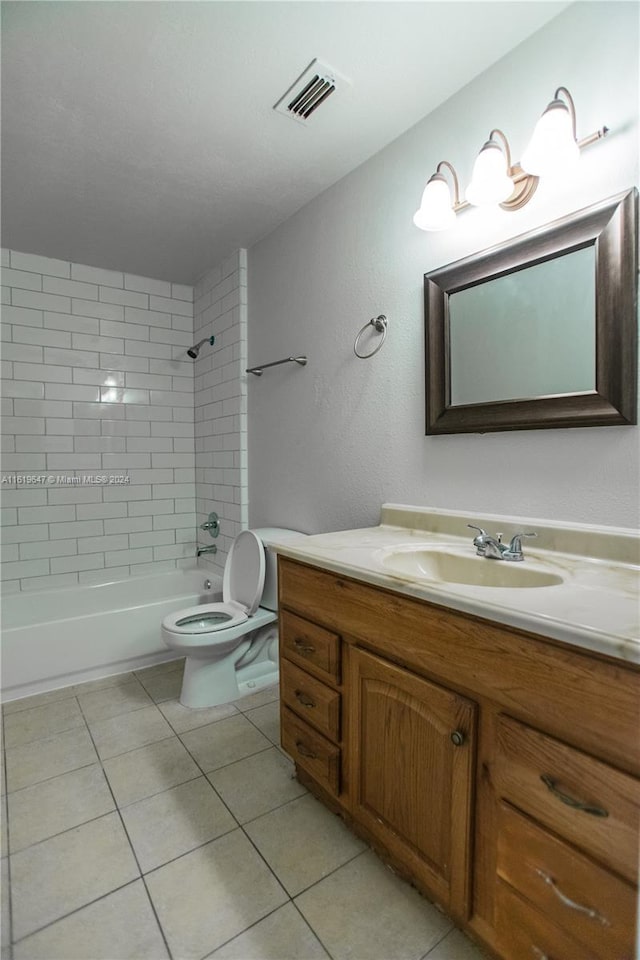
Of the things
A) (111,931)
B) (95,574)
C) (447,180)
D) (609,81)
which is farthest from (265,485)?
(609,81)

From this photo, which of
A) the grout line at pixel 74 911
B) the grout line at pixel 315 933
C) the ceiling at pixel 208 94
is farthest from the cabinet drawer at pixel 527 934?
the ceiling at pixel 208 94

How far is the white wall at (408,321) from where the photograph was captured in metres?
1.15

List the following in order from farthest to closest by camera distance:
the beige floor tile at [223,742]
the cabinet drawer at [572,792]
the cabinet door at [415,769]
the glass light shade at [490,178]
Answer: the beige floor tile at [223,742]
the glass light shade at [490,178]
the cabinet door at [415,769]
the cabinet drawer at [572,792]

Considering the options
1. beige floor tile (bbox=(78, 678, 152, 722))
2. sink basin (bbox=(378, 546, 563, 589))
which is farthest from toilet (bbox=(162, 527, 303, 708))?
sink basin (bbox=(378, 546, 563, 589))

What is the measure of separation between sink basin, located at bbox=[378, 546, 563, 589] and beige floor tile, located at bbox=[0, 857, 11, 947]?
48.7 inches

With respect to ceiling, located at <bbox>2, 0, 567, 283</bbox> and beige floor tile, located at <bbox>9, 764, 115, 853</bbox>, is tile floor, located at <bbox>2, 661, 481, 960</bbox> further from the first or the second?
ceiling, located at <bbox>2, 0, 567, 283</bbox>

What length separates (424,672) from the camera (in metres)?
1.02

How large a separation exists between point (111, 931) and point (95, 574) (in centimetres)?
219

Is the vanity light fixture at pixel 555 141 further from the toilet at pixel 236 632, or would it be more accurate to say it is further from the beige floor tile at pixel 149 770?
the beige floor tile at pixel 149 770

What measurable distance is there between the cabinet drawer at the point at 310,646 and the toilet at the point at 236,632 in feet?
1.99

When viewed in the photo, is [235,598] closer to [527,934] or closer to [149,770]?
[149,770]

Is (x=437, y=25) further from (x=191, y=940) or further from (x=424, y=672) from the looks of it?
(x=191, y=940)

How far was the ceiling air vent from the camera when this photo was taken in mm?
1402

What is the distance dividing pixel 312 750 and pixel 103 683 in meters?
1.44
